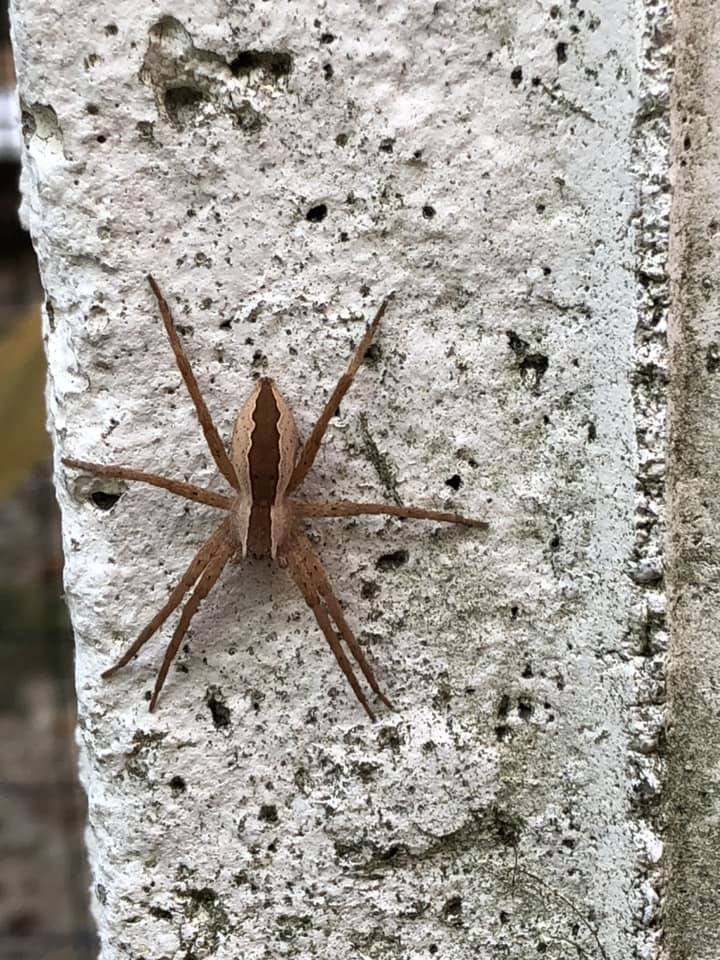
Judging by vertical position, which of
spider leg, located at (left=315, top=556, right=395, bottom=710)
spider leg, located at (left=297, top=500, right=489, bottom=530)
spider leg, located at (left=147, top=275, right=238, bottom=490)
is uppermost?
spider leg, located at (left=147, top=275, right=238, bottom=490)

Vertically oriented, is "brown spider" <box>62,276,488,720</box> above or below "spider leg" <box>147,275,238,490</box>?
below

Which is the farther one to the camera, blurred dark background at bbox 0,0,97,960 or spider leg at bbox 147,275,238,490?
blurred dark background at bbox 0,0,97,960

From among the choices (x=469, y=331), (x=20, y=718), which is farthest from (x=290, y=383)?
(x=20, y=718)

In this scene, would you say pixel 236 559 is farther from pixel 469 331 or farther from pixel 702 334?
pixel 702 334

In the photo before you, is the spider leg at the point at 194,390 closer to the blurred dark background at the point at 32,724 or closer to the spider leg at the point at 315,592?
the spider leg at the point at 315,592

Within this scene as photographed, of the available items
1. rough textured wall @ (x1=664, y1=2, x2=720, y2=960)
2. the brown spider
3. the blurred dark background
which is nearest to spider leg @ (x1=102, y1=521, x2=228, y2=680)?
the brown spider

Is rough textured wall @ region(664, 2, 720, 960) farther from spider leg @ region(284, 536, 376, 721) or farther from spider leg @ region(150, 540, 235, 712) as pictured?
spider leg @ region(150, 540, 235, 712)

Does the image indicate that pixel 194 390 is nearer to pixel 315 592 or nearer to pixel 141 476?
pixel 141 476
